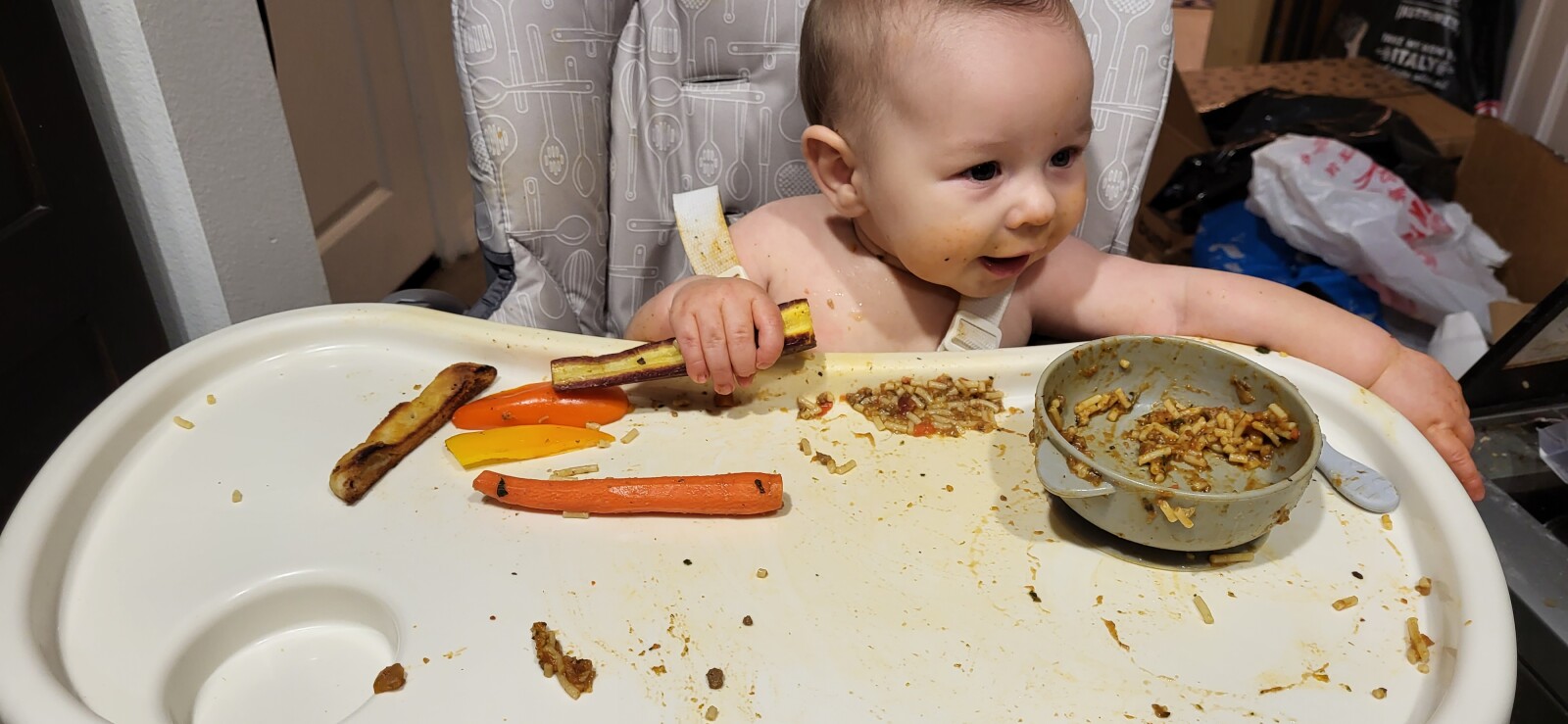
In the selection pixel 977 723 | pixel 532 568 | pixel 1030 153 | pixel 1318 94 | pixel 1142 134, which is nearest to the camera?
pixel 977 723

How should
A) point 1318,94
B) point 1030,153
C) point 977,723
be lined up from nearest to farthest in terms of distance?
point 977,723 → point 1030,153 → point 1318,94

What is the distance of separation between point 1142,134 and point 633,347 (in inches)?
23.8

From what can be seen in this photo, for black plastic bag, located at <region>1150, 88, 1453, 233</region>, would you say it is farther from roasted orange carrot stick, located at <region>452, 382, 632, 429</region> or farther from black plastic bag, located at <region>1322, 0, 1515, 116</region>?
roasted orange carrot stick, located at <region>452, 382, 632, 429</region>

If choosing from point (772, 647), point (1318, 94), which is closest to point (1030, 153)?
point (772, 647)

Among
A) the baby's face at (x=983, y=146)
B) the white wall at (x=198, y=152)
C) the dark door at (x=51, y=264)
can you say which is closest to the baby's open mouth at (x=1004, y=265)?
the baby's face at (x=983, y=146)

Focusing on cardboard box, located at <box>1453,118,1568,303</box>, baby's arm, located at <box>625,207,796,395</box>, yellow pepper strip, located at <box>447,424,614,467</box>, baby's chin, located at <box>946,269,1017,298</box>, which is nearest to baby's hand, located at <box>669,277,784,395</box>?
baby's arm, located at <box>625,207,796,395</box>

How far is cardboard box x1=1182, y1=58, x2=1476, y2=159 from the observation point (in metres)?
2.05

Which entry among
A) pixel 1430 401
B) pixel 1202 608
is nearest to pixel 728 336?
pixel 1202 608

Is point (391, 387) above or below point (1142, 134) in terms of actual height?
below

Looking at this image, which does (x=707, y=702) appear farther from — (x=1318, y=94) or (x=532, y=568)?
(x=1318, y=94)

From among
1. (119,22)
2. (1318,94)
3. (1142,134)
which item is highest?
(119,22)

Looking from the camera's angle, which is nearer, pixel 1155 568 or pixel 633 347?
pixel 1155 568

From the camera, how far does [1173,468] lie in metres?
0.81

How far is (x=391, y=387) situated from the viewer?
0.94 metres
